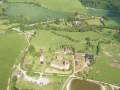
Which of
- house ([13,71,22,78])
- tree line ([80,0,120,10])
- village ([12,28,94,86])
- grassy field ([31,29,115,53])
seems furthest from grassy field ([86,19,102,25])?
house ([13,71,22,78])

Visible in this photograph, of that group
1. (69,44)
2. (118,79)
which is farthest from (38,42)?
(118,79)

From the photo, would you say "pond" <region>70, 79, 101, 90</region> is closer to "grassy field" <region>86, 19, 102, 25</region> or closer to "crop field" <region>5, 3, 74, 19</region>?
"grassy field" <region>86, 19, 102, 25</region>

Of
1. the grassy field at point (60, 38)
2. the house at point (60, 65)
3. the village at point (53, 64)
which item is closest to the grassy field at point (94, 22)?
the grassy field at point (60, 38)

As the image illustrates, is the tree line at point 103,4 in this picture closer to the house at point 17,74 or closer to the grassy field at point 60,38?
the grassy field at point 60,38

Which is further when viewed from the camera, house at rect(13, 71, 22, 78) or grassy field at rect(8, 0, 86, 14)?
grassy field at rect(8, 0, 86, 14)

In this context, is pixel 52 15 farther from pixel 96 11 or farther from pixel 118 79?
pixel 118 79

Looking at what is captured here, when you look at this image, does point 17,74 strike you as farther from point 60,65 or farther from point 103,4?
point 103,4
